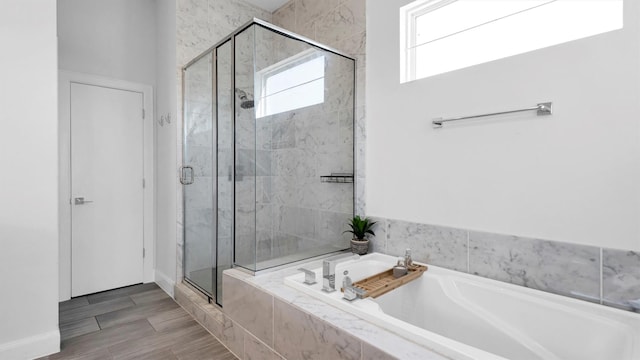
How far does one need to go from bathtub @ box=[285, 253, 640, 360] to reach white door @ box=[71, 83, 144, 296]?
229cm

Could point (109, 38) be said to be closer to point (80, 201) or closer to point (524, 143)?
point (80, 201)

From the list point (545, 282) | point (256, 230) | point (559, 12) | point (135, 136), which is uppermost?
point (559, 12)

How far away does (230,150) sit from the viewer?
2.26m

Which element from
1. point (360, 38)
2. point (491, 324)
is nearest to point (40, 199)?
point (360, 38)

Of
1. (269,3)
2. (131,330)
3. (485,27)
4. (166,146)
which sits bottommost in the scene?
(131,330)

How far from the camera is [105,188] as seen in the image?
10.1 feet

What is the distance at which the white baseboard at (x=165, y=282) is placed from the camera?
9.72 ft

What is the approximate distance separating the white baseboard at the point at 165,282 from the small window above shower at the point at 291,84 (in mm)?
1911

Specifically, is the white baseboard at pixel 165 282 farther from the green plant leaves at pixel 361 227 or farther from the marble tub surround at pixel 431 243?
the marble tub surround at pixel 431 243

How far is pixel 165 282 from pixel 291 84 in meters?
2.26

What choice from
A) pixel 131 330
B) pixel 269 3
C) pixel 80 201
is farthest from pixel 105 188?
pixel 269 3

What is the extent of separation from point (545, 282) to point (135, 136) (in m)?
3.56

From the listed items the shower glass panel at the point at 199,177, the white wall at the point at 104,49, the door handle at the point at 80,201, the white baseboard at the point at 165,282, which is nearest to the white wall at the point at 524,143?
the shower glass panel at the point at 199,177

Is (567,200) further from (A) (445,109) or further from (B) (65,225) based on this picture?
(B) (65,225)
